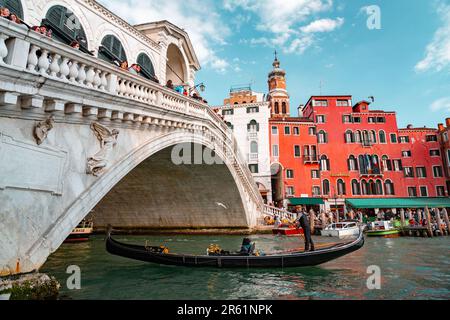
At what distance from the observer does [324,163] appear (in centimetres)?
2350

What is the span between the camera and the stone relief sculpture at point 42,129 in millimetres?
4055

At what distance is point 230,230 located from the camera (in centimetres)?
1622

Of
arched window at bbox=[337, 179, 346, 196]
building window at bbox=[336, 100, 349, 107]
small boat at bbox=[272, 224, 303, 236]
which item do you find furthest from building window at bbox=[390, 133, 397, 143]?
small boat at bbox=[272, 224, 303, 236]

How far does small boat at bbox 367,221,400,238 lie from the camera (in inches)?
601

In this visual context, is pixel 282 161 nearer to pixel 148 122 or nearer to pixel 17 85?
pixel 148 122

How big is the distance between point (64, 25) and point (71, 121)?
3390mm

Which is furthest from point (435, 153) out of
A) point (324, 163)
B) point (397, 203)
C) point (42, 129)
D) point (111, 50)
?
point (42, 129)

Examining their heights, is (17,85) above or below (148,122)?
below

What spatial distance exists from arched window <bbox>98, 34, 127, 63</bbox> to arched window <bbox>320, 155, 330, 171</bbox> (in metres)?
18.1

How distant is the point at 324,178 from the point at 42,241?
70.6 feet

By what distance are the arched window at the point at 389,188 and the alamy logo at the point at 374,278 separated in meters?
18.0

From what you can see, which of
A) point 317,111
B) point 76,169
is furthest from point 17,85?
point 317,111

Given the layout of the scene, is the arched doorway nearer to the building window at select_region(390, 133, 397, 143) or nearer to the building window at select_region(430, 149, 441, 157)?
the building window at select_region(390, 133, 397, 143)
